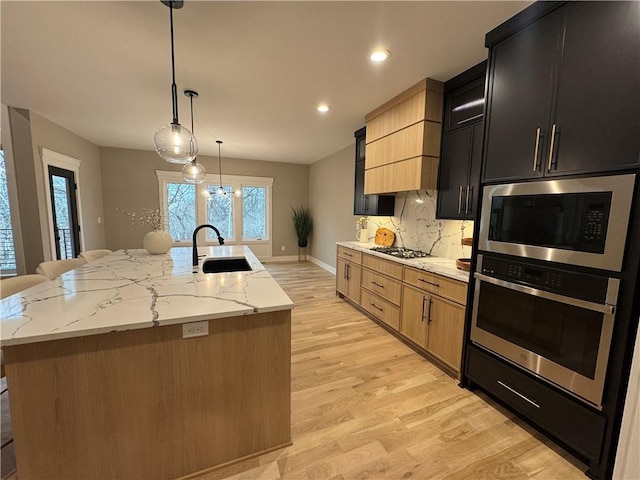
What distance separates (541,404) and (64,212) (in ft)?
20.8

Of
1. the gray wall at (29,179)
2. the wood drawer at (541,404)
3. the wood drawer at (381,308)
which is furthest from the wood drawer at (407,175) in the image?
the gray wall at (29,179)

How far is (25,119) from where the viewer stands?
342cm

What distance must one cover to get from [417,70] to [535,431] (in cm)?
287

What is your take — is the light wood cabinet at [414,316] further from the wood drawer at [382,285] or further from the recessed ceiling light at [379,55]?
the recessed ceiling light at [379,55]

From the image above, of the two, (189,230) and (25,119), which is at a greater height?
(25,119)

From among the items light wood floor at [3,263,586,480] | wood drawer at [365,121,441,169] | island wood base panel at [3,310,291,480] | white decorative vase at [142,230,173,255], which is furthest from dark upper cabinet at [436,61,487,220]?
white decorative vase at [142,230,173,255]

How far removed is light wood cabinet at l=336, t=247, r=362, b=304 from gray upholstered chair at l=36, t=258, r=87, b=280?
309 cm

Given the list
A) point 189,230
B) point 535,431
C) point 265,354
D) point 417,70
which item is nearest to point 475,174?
point 417,70

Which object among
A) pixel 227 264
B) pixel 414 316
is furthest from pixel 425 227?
pixel 227 264

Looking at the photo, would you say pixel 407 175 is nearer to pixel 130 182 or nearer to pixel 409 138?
pixel 409 138

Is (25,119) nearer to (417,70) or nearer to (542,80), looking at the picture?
(417,70)

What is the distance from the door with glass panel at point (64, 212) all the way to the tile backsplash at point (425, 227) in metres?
4.99

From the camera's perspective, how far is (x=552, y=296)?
1527 millimetres

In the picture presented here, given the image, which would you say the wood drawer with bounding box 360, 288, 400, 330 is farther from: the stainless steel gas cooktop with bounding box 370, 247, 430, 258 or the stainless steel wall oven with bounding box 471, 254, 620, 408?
the stainless steel wall oven with bounding box 471, 254, 620, 408
